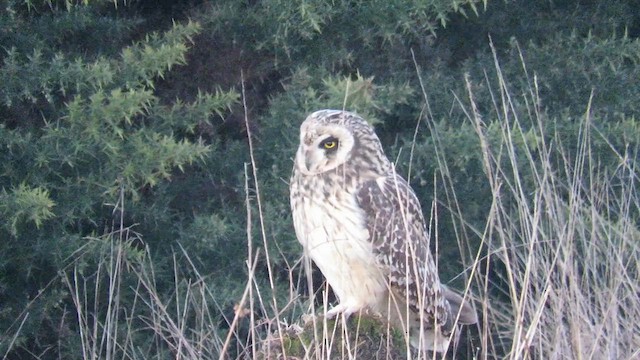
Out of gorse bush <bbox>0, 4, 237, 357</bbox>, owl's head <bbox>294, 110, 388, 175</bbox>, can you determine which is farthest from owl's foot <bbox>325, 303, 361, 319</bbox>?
gorse bush <bbox>0, 4, 237, 357</bbox>

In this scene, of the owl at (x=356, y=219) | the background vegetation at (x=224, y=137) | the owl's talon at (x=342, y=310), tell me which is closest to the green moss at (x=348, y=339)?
the owl's talon at (x=342, y=310)

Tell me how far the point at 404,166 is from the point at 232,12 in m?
1.26

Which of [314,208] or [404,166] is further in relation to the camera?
[404,166]

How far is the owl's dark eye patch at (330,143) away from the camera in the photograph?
13.1 ft

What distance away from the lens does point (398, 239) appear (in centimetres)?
412

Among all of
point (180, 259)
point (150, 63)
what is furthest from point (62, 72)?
point (180, 259)

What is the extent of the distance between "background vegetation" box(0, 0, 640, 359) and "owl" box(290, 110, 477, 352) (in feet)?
2.16

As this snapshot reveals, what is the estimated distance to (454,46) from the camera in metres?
7.08

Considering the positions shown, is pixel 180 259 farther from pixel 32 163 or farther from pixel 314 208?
pixel 314 208

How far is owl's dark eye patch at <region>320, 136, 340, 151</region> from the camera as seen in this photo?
3992 millimetres

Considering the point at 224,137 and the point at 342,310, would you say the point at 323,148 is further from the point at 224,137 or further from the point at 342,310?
the point at 224,137

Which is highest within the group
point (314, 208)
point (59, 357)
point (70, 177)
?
point (314, 208)

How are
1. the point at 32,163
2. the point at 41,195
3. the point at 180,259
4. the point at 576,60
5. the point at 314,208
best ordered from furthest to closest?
the point at 576,60 < the point at 180,259 < the point at 32,163 < the point at 41,195 < the point at 314,208

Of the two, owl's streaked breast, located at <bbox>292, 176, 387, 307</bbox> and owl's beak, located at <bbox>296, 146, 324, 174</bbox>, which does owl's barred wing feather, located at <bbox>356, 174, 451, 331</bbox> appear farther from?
owl's beak, located at <bbox>296, 146, 324, 174</bbox>
